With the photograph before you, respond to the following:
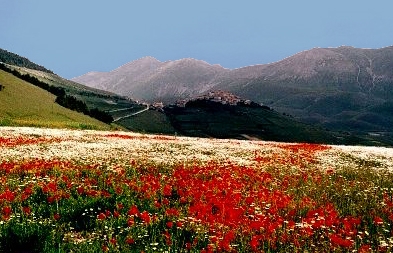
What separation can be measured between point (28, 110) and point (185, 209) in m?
80.0

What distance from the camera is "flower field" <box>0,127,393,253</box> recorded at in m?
8.45

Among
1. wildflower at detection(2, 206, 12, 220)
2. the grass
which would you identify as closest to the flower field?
wildflower at detection(2, 206, 12, 220)

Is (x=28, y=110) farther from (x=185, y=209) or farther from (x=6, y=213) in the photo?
(x=185, y=209)

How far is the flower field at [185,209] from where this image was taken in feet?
27.7

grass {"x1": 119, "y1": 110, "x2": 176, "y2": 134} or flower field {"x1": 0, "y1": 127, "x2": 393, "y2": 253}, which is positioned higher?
flower field {"x1": 0, "y1": 127, "x2": 393, "y2": 253}

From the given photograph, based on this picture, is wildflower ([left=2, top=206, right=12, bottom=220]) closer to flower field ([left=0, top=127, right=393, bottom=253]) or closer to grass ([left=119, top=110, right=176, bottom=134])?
flower field ([left=0, top=127, right=393, bottom=253])

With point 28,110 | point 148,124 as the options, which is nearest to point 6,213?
point 28,110

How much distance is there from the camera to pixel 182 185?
542 inches

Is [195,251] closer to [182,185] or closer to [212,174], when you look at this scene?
[182,185]

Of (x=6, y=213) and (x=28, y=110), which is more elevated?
(x=6, y=213)

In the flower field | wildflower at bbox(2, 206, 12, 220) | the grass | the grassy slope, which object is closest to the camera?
the flower field

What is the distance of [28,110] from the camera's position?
8319 centimetres

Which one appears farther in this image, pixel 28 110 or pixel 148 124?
pixel 148 124

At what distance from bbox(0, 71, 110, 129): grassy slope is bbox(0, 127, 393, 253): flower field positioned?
52.6 metres
